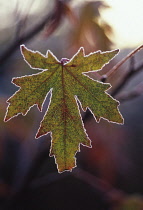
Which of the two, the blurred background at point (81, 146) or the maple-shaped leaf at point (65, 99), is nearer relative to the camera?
the maple-shaped leaf at point (65, 99)

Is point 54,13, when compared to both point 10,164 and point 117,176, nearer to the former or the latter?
point 10,164

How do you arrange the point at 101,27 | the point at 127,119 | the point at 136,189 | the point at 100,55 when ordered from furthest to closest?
1. the point at 127,119
2. the point at 136,189
3. the point at 101,27
4. the point at 100,55

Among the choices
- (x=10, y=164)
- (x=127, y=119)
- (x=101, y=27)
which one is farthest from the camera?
(x=127, y=119)

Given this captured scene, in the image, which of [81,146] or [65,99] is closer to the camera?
[65,99]

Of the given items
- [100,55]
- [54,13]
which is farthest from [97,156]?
[100,55]
